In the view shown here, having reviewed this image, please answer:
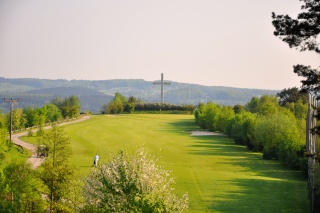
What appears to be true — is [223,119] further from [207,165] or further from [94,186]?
[94,186]

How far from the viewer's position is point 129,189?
22.4 metres

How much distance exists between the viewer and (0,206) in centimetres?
1764

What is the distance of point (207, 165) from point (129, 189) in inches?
1655

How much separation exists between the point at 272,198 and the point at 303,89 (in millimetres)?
21160

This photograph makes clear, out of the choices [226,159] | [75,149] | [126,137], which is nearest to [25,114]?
[126,137]

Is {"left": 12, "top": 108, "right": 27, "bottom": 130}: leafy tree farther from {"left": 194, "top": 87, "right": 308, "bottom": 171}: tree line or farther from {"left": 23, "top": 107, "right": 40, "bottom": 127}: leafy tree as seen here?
{"left": 194, "top": 87, "right": 308, "bottom": 171}: tree line

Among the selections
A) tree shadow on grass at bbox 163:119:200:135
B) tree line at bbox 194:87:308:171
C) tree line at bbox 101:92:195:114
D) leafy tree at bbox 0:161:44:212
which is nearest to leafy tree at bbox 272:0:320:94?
leafy tree at bbox 0:161:44:212

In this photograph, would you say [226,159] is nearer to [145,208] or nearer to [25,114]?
[145,208]

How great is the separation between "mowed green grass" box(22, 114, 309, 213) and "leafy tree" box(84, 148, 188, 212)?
8.55 m

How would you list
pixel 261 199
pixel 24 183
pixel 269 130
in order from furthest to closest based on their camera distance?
pixel 269 130, pixel 261 199, pixel 24 183

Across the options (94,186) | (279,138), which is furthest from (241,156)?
(94,186)

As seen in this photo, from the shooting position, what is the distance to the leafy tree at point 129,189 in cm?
2023

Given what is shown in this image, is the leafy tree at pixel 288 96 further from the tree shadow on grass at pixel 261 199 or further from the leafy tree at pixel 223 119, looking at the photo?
the tree shadow on grass at pixel 261 199

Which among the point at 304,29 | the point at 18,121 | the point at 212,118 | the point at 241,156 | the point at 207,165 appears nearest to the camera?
the point at 304,29
